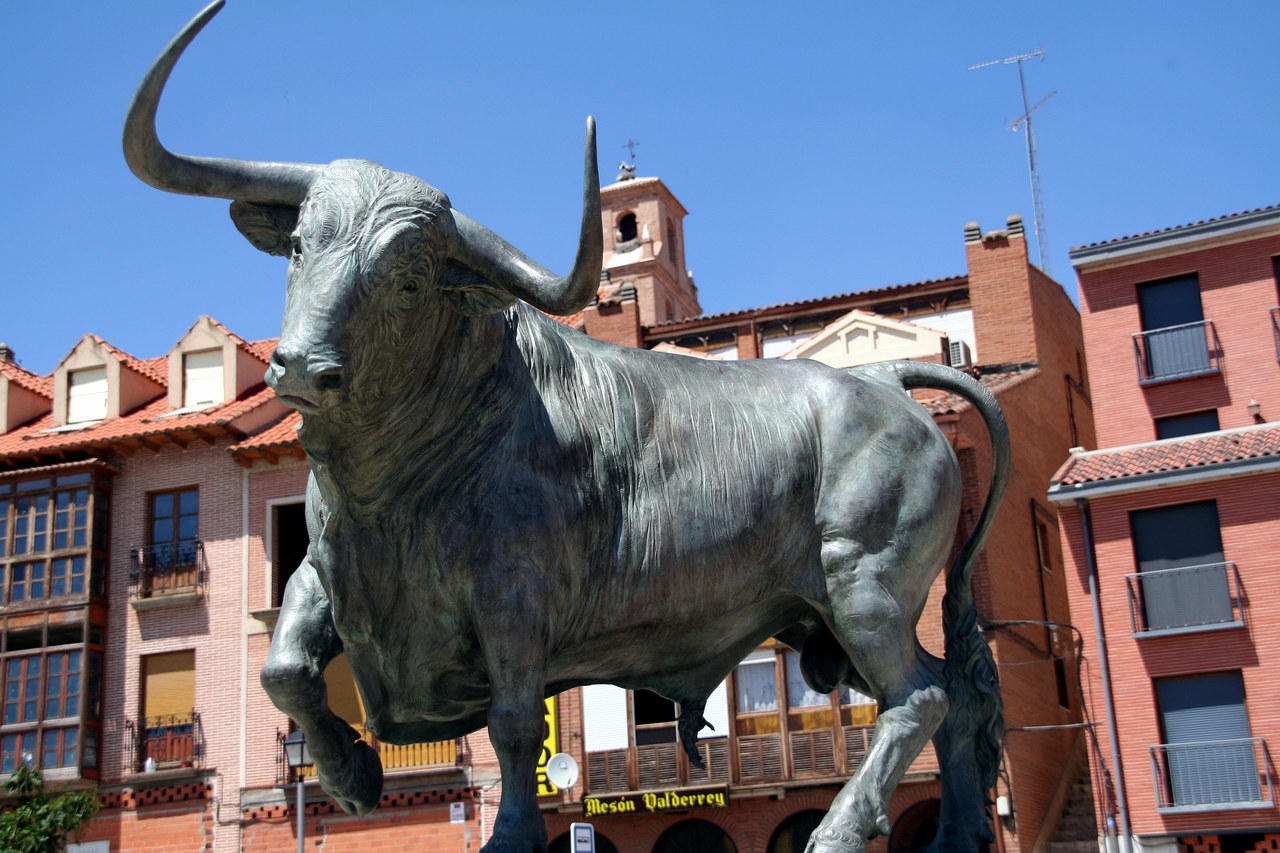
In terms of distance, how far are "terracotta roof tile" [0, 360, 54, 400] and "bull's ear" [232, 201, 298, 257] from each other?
1569 inches

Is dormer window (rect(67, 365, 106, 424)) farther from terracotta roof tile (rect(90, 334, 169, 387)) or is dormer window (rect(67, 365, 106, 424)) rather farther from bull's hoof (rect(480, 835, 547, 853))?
bull's hoof (rect(480, 835, 547, 853))

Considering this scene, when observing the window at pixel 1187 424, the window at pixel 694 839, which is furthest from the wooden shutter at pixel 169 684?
the window at pixel 1187 424

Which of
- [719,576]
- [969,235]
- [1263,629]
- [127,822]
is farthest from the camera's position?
[969,235]

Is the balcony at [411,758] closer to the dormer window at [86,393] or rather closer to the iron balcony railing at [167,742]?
the iron balcony railing at [167,742]

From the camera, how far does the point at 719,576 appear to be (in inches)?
203

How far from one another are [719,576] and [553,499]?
26.5 inches

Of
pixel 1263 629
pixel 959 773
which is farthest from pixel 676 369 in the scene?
pixel 1263 629

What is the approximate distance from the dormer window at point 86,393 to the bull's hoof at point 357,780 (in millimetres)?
37360

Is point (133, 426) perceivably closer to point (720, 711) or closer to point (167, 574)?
point (167, 574)

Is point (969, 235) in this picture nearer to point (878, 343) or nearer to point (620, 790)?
point (878, 343)

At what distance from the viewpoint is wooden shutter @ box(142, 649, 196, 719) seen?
3697 centimetres

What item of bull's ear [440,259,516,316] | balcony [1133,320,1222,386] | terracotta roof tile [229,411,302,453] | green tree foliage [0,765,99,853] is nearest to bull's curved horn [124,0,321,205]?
bull's ear [440,259,516,316]

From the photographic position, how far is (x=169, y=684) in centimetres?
3722

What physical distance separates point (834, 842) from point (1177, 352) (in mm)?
30936
